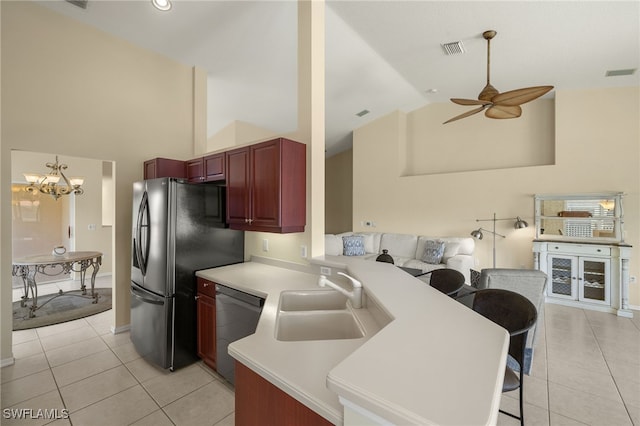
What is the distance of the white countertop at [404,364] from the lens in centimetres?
63

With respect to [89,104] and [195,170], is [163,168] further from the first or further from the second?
[89,104]

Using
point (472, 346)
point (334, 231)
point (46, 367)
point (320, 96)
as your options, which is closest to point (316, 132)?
point (320, 96)

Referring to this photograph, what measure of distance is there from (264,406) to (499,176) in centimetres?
542

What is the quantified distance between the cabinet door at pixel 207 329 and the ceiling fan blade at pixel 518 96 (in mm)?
3560

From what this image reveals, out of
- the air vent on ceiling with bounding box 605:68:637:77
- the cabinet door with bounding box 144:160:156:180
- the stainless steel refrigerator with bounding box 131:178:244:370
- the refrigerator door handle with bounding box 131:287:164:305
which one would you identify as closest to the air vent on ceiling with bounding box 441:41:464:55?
the air vent on ceiling with bounding box 605:68:637:77

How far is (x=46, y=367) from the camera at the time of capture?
8.14 ft

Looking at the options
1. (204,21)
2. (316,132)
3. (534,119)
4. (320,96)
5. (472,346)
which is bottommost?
(472,346)

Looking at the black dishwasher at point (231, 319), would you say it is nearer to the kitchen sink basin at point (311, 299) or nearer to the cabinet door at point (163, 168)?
the kitchen sink basin at point (311, 299)

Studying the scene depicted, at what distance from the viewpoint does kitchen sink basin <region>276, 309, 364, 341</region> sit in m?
1.59

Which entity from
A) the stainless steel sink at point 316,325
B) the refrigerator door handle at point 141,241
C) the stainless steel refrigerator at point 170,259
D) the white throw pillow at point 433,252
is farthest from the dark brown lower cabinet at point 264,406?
the white throw pillow at point 433,252

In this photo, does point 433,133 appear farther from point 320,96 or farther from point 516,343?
point 516,343

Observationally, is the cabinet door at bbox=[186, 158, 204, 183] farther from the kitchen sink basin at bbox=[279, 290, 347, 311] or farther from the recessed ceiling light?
the kitchen sink basin at bbox=[279, 290, 347, 311]

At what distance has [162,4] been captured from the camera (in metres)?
2.62

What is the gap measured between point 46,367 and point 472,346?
11.5ft
